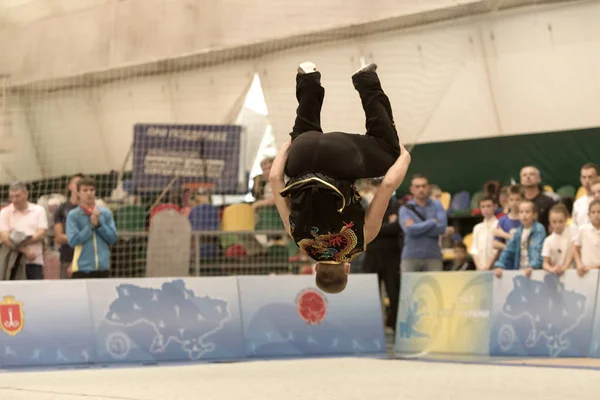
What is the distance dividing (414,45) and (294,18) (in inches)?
72.9

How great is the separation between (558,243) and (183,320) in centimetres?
445

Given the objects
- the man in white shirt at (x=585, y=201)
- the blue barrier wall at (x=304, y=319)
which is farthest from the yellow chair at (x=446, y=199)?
the man in white shirt at (x=585, y=201)

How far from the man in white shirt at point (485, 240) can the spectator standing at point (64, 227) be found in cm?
526

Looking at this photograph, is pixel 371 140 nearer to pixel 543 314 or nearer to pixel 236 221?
pixel 543 314

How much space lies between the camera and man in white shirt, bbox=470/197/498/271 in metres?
12.6

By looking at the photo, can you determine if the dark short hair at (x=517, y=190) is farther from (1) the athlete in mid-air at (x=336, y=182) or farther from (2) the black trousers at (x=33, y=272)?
(2) the black trousers at (x=33, y=272)

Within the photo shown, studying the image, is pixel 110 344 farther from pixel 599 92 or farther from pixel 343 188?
pixel 599 92

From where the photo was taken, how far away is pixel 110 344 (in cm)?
1130

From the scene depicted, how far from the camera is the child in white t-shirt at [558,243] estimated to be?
1103cm

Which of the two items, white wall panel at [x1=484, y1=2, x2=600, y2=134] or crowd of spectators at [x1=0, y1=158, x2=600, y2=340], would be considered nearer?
crowd of spectators at [x1=0, y1=158, x2=600, y2=340]

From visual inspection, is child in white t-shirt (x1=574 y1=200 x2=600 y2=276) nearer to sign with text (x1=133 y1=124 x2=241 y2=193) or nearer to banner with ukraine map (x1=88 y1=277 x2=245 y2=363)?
banner with ukraine map (x1=88 y1=277 x2=245 y2=363)

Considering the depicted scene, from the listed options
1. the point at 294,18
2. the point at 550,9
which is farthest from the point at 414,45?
the point at 550,9

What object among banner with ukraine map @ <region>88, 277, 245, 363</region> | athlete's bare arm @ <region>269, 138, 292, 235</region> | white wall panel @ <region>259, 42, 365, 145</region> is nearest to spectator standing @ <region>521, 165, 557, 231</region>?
white wall panel @ <region>259, 42, 365, 145</region>

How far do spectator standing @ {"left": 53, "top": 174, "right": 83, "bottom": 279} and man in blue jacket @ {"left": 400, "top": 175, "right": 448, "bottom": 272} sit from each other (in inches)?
167
